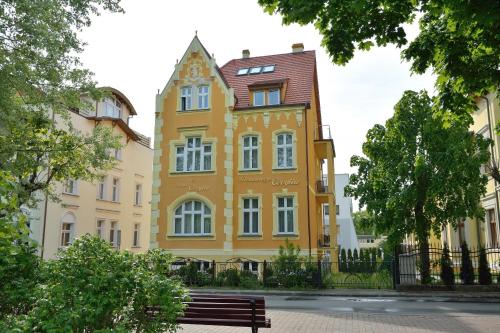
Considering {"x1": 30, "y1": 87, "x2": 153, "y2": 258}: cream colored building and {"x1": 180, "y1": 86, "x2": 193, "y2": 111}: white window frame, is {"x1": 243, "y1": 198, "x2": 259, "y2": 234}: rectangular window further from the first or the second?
{"x1": 30, "y1": 87, "x2": 153, "y2": 258}: cream colored building

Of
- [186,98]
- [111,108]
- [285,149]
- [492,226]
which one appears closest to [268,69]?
[186,98]

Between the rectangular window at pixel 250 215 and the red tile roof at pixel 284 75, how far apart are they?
5.59 m

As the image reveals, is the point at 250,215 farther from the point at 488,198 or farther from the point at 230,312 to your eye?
the point at 230,312

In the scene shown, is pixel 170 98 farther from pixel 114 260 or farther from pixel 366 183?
pixel 114 260

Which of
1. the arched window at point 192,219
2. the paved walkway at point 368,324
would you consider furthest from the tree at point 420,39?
the arched window at point 192,219

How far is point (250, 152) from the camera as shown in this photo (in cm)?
2578

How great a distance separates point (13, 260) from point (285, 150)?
20273 mm

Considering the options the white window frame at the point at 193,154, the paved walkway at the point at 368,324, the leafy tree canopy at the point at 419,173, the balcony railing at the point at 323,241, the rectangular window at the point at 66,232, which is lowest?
the paved walkway at the point at 368,324

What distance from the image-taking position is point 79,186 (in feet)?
103

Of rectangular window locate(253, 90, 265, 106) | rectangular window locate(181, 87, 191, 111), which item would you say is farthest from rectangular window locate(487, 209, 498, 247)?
rectangular window locate(181, 87, 191, 111)

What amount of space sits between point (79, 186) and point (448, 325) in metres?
26.5

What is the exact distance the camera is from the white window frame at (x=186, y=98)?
26859mm

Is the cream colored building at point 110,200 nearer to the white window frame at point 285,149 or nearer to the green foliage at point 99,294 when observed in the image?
the white window frame at point 285,149

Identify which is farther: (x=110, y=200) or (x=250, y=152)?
(x=110, y=200)
